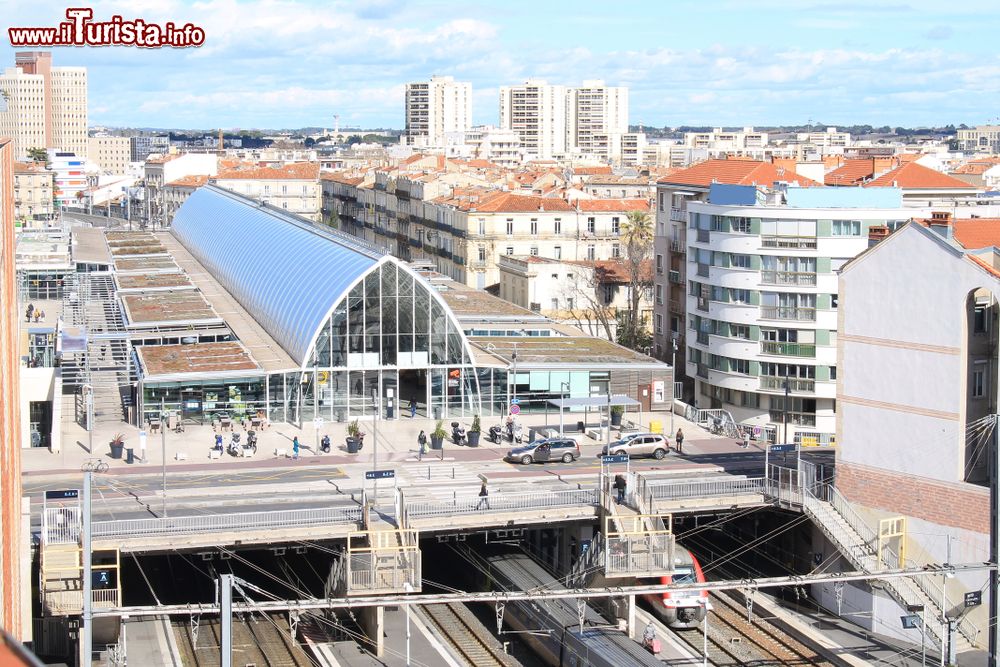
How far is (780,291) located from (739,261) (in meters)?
2.96

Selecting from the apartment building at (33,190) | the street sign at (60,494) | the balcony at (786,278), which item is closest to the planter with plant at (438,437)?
the street sign at (60,494)

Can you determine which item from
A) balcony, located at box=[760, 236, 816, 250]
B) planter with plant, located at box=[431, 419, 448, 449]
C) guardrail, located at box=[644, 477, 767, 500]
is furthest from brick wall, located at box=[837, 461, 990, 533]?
balcony, located at box=[760, 236, 816, 250]

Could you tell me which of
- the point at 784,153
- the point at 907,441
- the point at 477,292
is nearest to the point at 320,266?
the point at 477,292

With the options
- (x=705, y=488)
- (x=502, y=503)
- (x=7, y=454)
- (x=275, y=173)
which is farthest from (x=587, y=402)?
(x=275, y=173)

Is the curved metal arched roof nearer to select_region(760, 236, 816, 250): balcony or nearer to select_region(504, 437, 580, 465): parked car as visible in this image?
select_region(504, 437, 580, 465): parked car

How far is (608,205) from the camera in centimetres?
11212

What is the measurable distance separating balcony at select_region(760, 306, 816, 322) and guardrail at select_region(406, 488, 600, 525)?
23.7 metres

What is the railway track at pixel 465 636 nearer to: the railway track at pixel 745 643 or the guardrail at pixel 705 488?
the railway track at pixel 745 643

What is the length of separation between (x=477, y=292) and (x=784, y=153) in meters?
59.2

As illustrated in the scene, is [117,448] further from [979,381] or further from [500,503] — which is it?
[979,381]

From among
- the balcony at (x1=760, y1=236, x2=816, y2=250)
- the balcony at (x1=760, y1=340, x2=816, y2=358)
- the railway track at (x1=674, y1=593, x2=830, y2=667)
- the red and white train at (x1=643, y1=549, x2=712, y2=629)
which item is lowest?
the railway track at (x1=674, y1=593, x2=830, y2=667)

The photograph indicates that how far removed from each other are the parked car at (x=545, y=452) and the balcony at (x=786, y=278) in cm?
1839

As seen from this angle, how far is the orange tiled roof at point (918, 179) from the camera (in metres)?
81.0

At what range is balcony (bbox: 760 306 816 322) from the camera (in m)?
69.5
